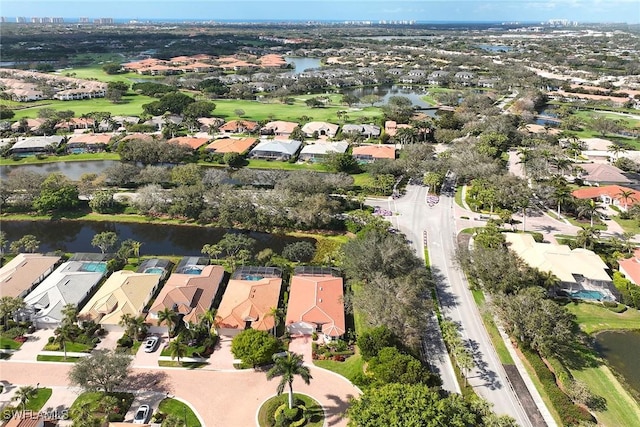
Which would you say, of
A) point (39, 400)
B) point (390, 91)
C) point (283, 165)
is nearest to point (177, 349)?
point (39, 400)

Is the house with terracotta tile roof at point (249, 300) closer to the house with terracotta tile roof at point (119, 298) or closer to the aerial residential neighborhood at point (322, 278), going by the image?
the aerial residential neighborhood at point (322, 278)

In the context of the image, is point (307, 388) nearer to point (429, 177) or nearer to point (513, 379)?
point (513, 379)

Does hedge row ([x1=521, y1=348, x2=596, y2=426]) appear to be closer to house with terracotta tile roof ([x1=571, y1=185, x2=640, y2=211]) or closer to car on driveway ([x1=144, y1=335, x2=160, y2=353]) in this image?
car on driveway ([x1=144, y1=335, x2=160, y2=353])

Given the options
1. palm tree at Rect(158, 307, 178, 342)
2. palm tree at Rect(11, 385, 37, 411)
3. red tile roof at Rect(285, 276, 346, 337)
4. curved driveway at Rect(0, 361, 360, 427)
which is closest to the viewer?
palm tree at Rect(11, 385, 37, 411)

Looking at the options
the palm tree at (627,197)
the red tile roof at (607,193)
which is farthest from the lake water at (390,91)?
the palm tree at (627,197)

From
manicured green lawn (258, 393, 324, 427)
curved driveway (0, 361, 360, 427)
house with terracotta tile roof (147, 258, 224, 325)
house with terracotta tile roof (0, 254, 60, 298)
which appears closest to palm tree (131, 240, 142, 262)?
house with terracotta tile roof (147, 258, 224, 325)

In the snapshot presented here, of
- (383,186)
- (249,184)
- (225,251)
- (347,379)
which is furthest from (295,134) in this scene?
(347,379)
